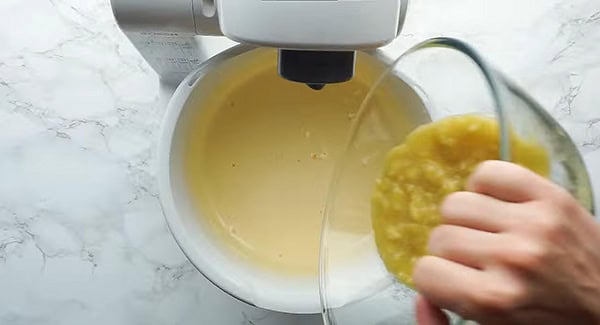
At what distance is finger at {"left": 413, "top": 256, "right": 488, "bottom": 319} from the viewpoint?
0.31 metres

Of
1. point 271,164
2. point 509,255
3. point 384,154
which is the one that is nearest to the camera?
point 509,255

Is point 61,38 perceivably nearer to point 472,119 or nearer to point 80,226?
point 80,226

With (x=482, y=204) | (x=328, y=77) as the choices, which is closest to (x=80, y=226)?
(x=328, y=77)

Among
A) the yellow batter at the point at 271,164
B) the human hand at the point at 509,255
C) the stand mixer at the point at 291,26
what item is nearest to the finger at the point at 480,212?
the human hand at the point at 509,255

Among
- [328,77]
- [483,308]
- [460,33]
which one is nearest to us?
[483,308]

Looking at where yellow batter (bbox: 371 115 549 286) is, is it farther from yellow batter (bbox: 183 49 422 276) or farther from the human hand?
yellow batter (bbox: 183 49 422 276)

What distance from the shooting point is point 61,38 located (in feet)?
2.22

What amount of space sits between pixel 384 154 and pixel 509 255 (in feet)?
0.52

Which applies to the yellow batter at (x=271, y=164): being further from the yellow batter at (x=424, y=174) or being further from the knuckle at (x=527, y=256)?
the knuckle at (x=527, y=256)

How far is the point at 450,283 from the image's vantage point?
0.32 meters

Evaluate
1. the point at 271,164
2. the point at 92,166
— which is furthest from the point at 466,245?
the point at 92,166

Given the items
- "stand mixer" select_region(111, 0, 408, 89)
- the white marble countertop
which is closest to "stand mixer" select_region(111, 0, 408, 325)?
"stand mixer" select_region(111, 0, 408, 89)

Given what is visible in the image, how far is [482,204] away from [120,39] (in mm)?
440

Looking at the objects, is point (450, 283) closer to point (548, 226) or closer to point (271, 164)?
point (548, 226)
